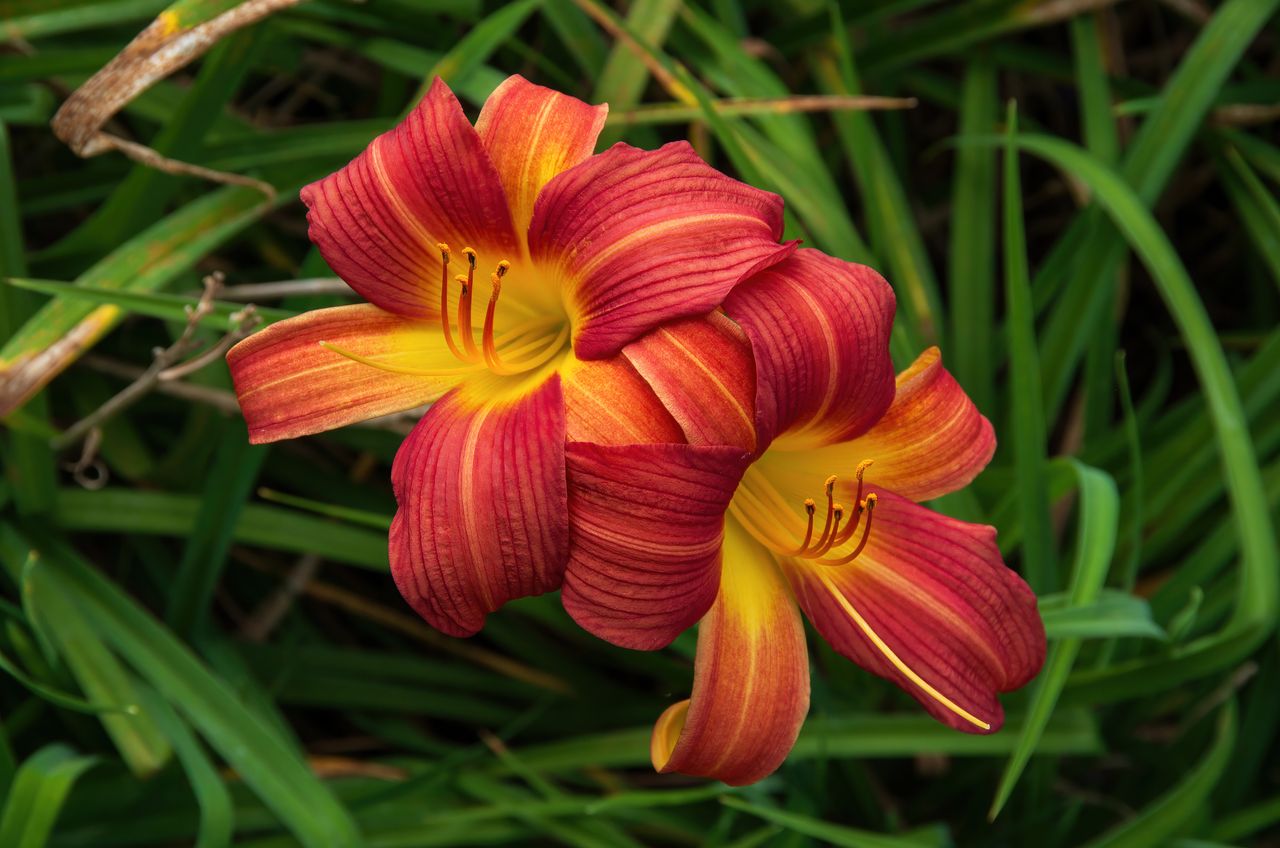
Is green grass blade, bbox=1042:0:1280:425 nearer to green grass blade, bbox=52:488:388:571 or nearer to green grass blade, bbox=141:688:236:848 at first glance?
green grass blade, bbox=52:488:388:571

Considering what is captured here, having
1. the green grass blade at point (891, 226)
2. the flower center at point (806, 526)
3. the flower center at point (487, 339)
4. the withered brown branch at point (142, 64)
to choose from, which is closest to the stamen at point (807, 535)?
the flower center at point (806, 526)

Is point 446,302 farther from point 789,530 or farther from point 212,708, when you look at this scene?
point 212,708

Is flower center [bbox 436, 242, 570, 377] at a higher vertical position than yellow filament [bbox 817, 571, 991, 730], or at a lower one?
higher

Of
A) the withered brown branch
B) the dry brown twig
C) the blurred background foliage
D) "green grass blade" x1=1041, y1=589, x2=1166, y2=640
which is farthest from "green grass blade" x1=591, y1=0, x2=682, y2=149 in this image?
"green grass blade" x1=1041, y1=589, x2=1166, y2=640

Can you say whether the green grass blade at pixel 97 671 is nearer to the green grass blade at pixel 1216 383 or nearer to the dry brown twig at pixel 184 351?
the dry brown twig at pixel 184 351

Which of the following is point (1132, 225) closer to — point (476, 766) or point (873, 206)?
point (873, 206)
